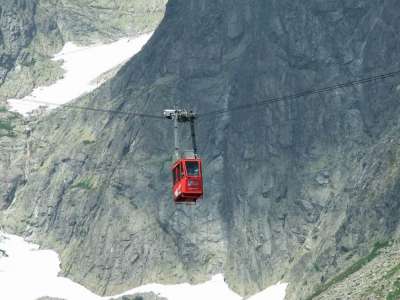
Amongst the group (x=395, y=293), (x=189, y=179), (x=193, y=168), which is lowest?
(x=395, y=293)

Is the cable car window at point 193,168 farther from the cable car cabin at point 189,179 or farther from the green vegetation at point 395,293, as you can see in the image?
the green vegetation at point 395,293

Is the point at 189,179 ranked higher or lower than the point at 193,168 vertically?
lower

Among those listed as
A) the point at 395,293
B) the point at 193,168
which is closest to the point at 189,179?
the point at 193,168

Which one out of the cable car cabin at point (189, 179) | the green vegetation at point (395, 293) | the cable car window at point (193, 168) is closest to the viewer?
the cable car cabin at point (189, 179)

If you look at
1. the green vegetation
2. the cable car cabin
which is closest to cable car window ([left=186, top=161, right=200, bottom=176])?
the cable car cabin

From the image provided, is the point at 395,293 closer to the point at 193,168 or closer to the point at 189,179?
the point at 193,168

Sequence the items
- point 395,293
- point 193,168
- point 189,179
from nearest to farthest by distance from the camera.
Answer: point 189,179 < point 193,168 < point 395,293

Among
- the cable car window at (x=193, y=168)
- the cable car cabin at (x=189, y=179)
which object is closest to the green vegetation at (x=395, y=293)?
the cable car cabin at (x=189, y=179)

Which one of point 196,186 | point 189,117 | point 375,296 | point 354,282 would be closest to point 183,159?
point 196,186
